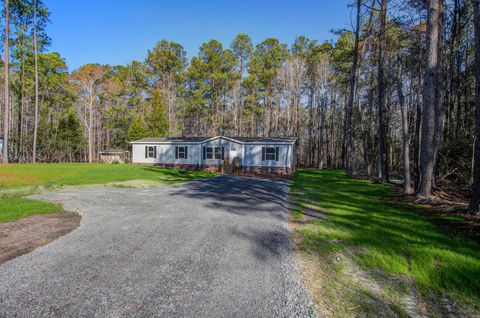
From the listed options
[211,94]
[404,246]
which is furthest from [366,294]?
[211,94]

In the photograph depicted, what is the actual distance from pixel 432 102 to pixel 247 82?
27233 mm

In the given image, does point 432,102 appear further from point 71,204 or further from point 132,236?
point 71,204

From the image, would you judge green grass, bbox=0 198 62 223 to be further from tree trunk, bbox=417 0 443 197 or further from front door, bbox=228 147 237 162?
front door, bbox=228 147 237 162

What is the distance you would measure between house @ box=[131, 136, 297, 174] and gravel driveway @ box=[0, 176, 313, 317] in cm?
1544

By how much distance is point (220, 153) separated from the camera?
21828 mm

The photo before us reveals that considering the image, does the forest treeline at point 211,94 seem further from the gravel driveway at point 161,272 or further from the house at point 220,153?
the gravel driveway at point 161,272

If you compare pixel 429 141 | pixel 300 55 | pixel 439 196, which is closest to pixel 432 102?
pixel 429 141

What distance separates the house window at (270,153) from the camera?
20.8 m

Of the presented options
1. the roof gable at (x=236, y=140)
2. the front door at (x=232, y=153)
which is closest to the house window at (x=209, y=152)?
the roof gable at (x=236, y=140)

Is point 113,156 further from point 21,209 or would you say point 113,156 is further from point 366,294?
point 366,294

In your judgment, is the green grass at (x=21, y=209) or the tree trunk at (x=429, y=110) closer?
the green grass at (x=21, y=209)

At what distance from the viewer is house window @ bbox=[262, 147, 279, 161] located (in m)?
20.8

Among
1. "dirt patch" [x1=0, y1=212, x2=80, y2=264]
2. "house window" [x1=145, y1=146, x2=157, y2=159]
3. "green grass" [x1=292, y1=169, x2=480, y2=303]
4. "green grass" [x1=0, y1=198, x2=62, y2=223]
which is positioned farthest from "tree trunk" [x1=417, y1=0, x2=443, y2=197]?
"house window" [x1=145, y1=146, x2=157, y2=159]

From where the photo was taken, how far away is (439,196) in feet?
27.2
